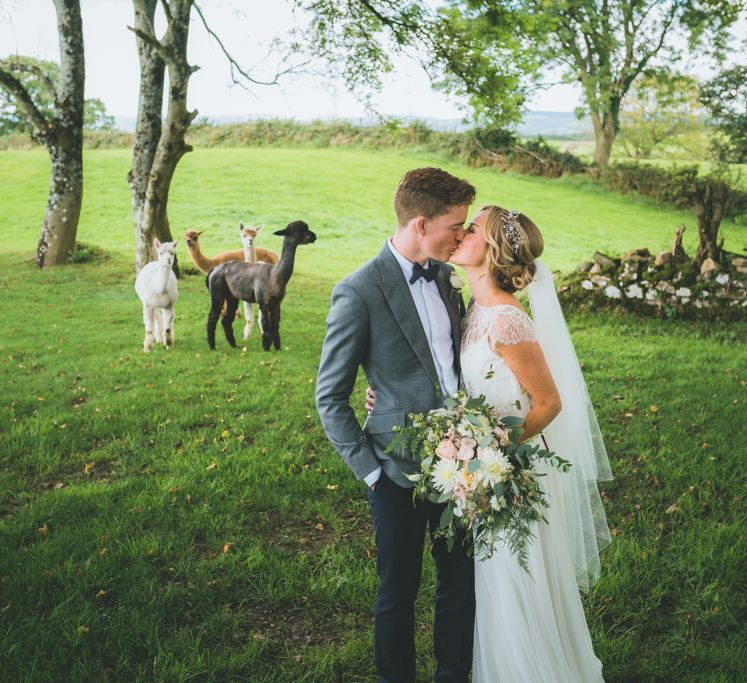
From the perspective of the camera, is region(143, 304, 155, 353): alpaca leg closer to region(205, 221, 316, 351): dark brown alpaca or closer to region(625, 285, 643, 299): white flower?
region(205, 221, 316, 351): dark brown alpaca

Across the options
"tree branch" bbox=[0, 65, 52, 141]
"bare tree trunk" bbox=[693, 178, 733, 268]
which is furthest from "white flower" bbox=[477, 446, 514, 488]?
"tree branch" bbox=[0, 65, 52, 141]

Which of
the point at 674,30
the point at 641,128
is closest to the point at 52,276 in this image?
the point at 674,30

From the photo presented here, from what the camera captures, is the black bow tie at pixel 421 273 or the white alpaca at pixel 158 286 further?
the white alpaca at pixel 158 286

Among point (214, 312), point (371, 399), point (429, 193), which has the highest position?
point (429, 193)

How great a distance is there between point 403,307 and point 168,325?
8095 millimetres

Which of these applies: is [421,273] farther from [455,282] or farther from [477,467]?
[477,467]

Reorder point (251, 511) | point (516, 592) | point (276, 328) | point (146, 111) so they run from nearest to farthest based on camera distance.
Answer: point (516, 592)
point (251, 511)
point (276, 328)
point (146, 111)

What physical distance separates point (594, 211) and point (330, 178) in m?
11.6

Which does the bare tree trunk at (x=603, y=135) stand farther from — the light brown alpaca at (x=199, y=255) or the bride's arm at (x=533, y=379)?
the bride's arm at (x=533, y=379)

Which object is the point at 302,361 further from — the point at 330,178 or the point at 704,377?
the point at 330,178

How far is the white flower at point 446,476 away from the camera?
8.88ft

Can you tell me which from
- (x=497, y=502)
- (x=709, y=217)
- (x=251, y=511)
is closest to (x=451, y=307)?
(x=497, y=502)

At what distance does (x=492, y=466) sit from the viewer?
8.65 ft

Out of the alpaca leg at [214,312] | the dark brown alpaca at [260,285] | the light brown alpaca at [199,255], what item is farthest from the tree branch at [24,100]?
the alpaca leg at [214,312]
